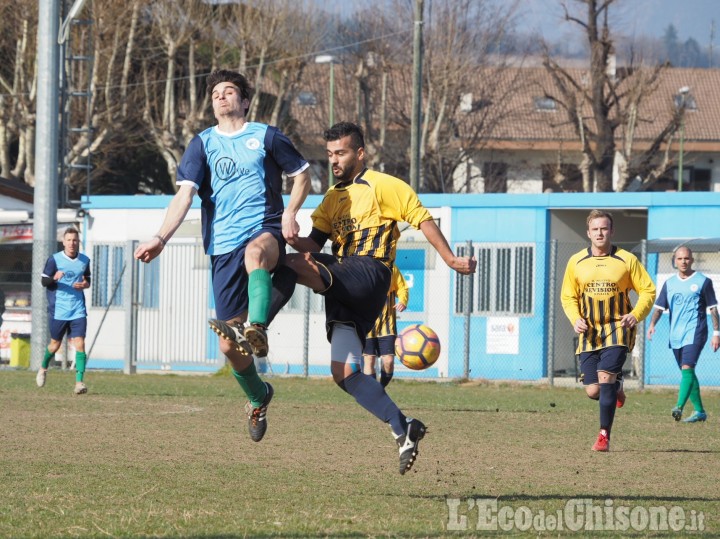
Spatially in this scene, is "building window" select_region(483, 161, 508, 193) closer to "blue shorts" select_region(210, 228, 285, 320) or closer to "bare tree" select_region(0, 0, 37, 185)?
"bare tree" select_region(0, 0, 37, 185)

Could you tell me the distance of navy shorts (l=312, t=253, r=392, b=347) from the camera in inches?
277

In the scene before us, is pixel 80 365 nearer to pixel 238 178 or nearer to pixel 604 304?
pixel 604 304

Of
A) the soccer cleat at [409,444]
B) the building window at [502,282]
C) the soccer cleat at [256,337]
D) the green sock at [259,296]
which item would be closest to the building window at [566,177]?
the building window at [502,282]

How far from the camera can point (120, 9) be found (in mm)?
34906

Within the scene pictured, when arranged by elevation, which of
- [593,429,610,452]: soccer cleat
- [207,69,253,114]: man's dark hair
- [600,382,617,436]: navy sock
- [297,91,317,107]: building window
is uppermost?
[297,91,317,107]: building window

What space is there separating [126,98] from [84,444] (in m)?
28.0

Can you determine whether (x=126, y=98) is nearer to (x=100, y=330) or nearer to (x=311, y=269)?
(x=100, y=330)

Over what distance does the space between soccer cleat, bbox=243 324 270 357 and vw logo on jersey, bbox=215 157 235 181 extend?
103cm

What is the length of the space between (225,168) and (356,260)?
0.97m

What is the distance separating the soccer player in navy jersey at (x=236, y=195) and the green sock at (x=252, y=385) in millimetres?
225

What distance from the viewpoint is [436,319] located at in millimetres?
23000

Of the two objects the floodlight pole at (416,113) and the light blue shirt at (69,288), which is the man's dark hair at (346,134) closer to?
the light blue shirt at (69,288)

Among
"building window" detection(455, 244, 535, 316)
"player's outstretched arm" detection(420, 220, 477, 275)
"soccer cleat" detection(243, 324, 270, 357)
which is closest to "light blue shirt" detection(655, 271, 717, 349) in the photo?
"player's outstretched arm" detection(420, 220, 477, 275)

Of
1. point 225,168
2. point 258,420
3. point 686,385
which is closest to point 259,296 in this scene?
point 225,168
